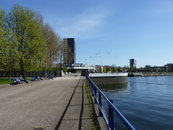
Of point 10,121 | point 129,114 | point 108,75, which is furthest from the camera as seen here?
point 108,75

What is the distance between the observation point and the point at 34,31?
137 ft

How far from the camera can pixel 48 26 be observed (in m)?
57.9

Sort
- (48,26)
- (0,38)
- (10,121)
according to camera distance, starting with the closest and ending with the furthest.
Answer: (10,121) < (0,38) < (48,26)

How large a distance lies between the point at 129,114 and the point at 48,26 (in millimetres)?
45986

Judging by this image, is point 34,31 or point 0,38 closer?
point 0,38

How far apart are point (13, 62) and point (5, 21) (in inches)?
326

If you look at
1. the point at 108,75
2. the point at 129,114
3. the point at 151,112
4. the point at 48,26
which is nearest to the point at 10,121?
the point at 129,114

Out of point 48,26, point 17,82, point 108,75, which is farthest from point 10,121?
point 108,75

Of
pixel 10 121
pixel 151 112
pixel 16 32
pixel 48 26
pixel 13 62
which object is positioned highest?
pixel 48 26

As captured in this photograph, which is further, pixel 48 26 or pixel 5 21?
pixel 48 26

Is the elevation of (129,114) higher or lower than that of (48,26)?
lower

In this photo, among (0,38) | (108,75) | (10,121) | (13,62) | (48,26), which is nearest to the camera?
(10,121)

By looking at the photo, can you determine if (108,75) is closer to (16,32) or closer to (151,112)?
(16,32)

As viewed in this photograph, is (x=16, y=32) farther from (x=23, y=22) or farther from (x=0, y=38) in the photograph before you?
(x=0, y=38)
